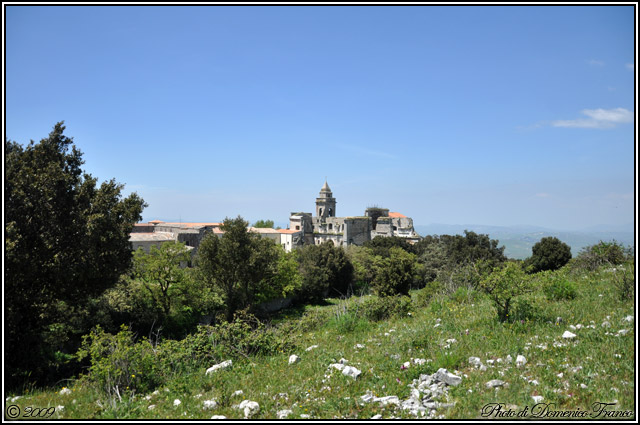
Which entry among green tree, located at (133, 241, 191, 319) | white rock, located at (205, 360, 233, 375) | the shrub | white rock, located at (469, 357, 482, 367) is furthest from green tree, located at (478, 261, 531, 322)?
green tree, located at (133, 241, 191, 319)

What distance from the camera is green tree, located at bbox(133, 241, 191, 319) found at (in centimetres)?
2478

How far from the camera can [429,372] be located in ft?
20.6

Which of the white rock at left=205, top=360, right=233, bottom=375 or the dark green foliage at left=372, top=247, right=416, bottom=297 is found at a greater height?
the white rock at left=205, top=360, right=233, bottom=375

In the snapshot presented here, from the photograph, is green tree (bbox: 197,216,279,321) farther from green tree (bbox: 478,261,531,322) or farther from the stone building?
the stone building

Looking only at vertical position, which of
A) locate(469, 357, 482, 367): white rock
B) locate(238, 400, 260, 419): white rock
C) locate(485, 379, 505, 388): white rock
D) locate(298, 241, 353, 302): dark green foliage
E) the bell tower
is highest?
the bell tower

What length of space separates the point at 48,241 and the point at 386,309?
35.9 ft

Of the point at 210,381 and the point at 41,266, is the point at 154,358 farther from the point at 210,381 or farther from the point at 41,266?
the point at 41,266

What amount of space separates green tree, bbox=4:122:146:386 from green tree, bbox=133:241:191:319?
444 inches

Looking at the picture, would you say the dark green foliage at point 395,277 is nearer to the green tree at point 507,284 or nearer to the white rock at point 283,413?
the green tree at point 507,284

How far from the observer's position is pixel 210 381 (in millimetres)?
7180

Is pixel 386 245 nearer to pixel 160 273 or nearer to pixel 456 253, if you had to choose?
pixel 456 253

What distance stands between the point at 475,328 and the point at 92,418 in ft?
25.2

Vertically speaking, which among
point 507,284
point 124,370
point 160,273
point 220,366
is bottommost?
point 160,273

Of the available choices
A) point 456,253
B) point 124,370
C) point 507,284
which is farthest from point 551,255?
point 124,370
